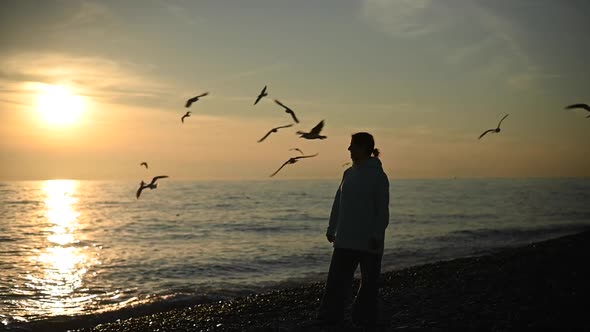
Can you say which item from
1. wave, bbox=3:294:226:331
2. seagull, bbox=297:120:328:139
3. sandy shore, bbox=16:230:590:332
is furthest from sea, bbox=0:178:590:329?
seagull, bbox=297:120:328:139

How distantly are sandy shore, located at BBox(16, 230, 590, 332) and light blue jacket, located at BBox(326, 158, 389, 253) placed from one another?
56.0 inches

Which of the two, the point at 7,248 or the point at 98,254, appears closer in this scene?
the point at 98,254

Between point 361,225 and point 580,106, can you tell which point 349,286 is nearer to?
point 361,225

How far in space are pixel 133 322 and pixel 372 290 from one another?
6593 millimetres

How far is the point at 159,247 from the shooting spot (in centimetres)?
2947

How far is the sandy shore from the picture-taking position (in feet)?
24.1

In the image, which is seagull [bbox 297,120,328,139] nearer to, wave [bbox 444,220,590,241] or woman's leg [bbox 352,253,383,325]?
woman's leg [bbox 352,253,383,325]

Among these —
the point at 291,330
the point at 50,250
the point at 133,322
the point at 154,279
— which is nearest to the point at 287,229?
the point at 50,250

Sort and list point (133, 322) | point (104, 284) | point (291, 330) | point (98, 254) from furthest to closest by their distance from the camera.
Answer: point (98, 254) < point (104, 284) < point (133, 322) < point (291, 330)

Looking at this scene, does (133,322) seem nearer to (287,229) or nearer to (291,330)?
(291,330)

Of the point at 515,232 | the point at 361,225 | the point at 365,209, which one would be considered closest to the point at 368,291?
the point at 361,225

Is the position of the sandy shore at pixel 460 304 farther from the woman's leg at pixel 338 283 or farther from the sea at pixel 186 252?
the sea at pixel 186 252

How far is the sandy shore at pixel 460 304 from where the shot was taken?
7.35m

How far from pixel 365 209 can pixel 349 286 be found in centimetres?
122
